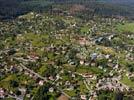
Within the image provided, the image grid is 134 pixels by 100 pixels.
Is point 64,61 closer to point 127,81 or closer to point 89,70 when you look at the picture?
point 89,70

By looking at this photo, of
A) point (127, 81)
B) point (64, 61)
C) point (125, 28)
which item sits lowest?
point (125, 28)

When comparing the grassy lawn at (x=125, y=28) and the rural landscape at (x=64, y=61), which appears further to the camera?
the grassy lawn at (x=125, y=28)

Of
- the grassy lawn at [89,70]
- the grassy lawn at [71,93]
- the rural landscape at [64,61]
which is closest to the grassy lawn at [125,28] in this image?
the rural landscape at [64,61]

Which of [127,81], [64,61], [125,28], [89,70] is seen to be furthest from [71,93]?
[125,28]

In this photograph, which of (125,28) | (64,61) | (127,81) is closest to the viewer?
(127,81)

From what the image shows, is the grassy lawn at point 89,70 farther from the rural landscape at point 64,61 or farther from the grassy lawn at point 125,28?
the grassy lawn at point 125,28

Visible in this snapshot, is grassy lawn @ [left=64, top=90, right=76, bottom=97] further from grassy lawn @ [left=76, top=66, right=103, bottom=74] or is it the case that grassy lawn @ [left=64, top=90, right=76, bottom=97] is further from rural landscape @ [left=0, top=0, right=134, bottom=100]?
grassy lawn @ [left=76, top=66, right=103, bottom=74]

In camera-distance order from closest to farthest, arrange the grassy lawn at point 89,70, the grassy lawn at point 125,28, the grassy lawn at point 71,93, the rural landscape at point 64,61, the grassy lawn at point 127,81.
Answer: the grassy lawn at point 71,93 → the rural landscape at point 64,61 → the grassy lawn at point 127,81 → the grassy lawn at point 89,70 → the grassy lawn at point 125,28

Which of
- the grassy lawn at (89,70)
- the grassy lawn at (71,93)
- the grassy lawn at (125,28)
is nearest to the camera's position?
the grassy lawn at (71,93)

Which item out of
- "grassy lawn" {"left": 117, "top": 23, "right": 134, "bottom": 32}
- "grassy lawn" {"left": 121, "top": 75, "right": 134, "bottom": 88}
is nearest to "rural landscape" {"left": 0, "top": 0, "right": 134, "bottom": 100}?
"grassy lawn" {"left": 121, "top": 75, "right": 134, "bottom": 88}
